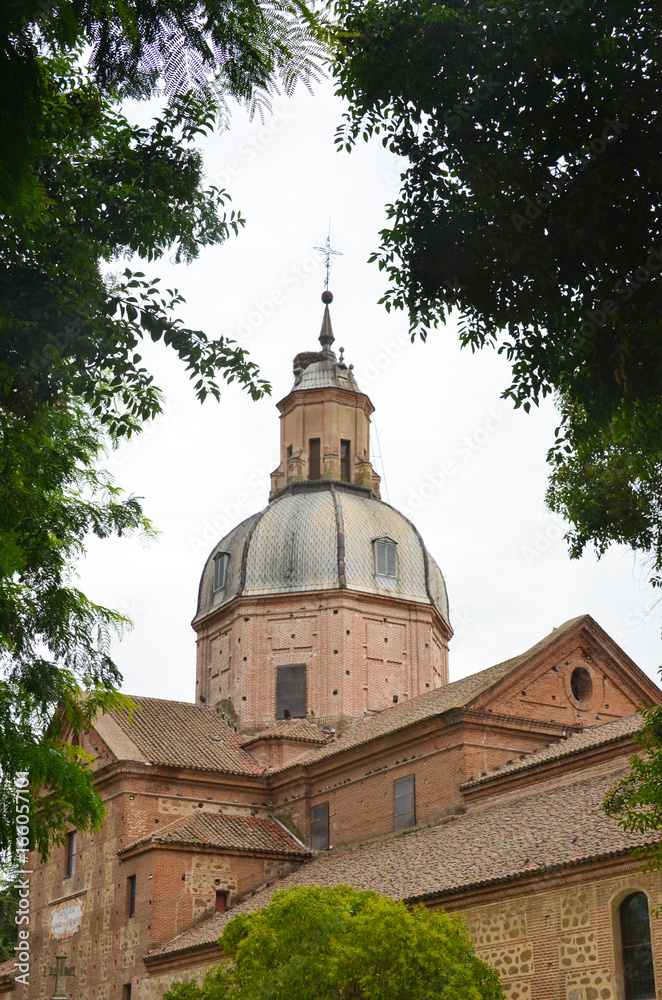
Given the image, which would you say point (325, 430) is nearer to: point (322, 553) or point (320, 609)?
point (322, 553)

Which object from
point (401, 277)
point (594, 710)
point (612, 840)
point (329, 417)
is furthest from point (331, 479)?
point (401, 277)

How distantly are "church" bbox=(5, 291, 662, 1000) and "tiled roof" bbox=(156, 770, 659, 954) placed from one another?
7 centimetres

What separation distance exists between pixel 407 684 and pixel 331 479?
767 cm

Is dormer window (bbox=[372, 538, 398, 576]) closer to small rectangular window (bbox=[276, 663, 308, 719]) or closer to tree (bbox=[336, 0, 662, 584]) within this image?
small rectangular window (bbox=[276, 663, 308, 719])

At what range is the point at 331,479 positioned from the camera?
38750 millimetres

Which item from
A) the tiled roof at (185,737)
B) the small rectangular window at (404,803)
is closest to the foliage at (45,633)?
the small rectangular window at (404,803)

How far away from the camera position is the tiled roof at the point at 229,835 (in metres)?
29.4

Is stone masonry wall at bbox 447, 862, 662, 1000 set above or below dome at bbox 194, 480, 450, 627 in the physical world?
below

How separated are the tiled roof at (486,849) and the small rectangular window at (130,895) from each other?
6.10 ft

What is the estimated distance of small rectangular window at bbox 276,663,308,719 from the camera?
114 ft

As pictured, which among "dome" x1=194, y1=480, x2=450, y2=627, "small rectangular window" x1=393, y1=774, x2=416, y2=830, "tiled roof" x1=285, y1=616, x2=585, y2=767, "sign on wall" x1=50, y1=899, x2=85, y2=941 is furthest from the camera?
"dome" x1=194, y1=480, x2=450, y2=627

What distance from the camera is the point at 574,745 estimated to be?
2412 cm

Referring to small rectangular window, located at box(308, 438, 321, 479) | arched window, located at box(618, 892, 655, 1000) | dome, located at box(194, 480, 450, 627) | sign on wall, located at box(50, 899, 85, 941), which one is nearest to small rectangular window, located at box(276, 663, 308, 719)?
dome, located at box(194, 480, 450, 627)

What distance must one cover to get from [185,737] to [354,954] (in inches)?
804
